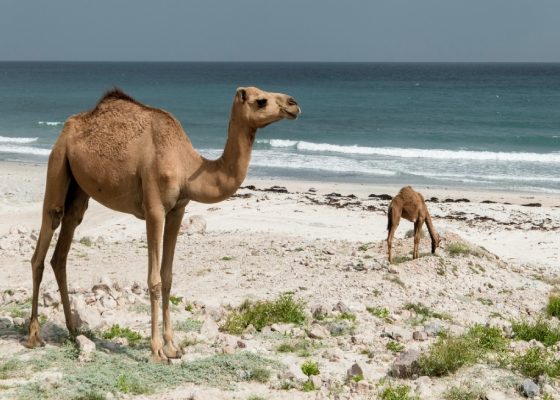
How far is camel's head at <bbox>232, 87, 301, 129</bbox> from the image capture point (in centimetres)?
729

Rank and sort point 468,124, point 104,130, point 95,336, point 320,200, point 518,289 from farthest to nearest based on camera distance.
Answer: point 468,124 → point 320,200 → point 518,289 → point 95,336 → point 104,130

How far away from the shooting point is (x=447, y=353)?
7.51 meters

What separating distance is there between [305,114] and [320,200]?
42.6 meters

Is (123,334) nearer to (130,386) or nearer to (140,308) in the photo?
(140,308)

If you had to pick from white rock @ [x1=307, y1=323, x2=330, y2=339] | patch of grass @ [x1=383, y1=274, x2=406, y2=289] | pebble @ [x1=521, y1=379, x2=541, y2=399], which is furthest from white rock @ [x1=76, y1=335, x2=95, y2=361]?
patch of grass @ [x1=383, y1=274, x2=406, y2=289]

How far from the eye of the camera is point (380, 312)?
9.98 m

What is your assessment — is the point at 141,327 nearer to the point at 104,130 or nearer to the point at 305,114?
the point at 104,130

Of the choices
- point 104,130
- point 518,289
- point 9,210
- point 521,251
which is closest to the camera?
point 104,130

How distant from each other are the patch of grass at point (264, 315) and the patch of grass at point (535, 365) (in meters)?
2.73

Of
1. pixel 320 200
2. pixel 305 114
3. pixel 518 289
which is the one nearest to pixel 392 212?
pixel 518 289

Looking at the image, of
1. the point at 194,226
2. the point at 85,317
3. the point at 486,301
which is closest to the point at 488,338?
the point at 486,301

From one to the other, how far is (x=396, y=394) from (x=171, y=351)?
7.86ft

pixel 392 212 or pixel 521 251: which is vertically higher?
pixel 392 212

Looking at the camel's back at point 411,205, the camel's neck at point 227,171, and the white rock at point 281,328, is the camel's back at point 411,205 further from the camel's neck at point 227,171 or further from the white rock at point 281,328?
the camel's neck at point 227,171
